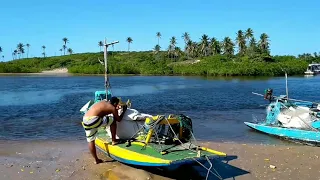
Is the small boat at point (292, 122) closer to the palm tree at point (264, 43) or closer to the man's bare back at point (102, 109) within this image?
the man's bare back at point (102, 109)

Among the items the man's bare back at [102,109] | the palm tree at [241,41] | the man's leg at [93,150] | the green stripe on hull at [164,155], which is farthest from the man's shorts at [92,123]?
the palm tree at [241,41]

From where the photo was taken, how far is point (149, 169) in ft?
38.1

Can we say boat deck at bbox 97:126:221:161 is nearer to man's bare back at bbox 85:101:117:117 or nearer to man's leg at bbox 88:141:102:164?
man's leg at bbox 88:141:102:164

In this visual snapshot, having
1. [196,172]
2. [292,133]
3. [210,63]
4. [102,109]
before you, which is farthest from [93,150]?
[210,63]

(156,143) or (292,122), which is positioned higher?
(156,143)

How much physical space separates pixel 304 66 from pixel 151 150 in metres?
110

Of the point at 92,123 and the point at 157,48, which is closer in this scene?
the point at 92,123

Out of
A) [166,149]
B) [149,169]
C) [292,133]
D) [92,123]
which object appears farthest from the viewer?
[292,133]

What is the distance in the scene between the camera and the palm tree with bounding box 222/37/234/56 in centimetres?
13138

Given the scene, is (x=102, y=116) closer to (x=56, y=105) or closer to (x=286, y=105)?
(x=286, y=105)

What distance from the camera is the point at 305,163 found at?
12.7 meters

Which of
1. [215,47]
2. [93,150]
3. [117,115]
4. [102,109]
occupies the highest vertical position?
[215,47]

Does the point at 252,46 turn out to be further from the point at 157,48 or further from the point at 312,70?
the point at 157,48

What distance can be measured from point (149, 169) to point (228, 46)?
123551 mm
